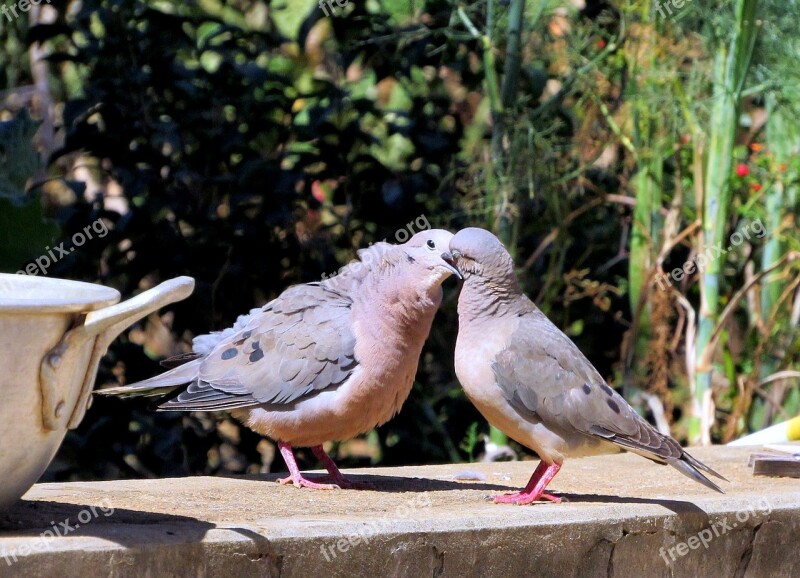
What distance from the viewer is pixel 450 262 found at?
3.57 meters

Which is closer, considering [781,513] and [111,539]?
[111,539]

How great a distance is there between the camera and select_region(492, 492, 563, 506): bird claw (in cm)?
333

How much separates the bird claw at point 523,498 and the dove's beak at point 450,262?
28.3 inches

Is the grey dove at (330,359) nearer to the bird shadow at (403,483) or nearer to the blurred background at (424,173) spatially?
the bird shadow at (403,483)

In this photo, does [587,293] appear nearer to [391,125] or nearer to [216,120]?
[391,125]

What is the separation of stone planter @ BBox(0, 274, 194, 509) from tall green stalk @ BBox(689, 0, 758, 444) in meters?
3.52

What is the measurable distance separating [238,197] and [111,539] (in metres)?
3.30

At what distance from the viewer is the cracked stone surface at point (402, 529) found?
2.51 meters

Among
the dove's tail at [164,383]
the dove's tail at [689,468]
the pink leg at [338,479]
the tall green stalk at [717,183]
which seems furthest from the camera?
the tall green stalk at [717,183]

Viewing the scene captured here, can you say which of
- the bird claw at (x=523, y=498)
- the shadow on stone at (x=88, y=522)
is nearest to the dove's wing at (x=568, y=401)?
the bird claw at (x=523, y=498)

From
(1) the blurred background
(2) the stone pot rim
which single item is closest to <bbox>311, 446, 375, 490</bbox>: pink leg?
(2) the stone pot rim

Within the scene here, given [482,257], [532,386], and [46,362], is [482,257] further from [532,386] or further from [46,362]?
[46,362]

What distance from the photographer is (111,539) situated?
2459mm

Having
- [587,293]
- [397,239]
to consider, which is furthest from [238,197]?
[587,293]
